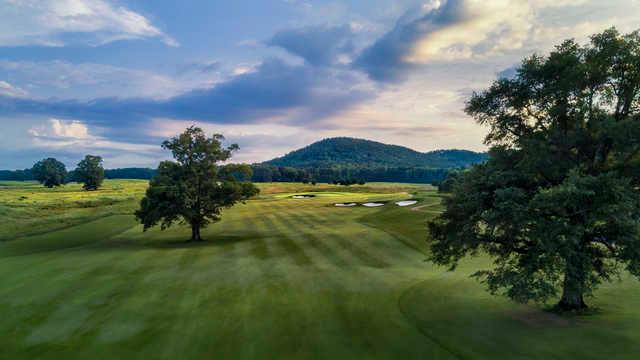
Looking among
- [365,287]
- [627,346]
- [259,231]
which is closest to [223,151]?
[259,231]

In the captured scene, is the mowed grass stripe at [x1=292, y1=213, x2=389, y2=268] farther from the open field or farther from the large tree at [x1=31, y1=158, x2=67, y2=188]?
the large tree at [x1=31, y1=158, x2=67, y2=188]

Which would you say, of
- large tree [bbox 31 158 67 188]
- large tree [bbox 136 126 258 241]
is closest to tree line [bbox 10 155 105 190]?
large tree [bbox 31 158 67 188]

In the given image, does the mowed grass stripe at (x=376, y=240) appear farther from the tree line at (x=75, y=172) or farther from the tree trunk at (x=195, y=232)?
the tree line at (x=75, y=172)

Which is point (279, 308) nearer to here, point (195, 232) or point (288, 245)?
point (288, 245)

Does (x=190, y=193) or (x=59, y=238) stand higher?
(x=190, y=193)

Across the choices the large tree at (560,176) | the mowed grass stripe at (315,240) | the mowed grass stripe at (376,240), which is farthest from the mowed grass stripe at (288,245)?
the large tree at (560,176)

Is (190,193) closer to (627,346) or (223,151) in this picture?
(223,151)
